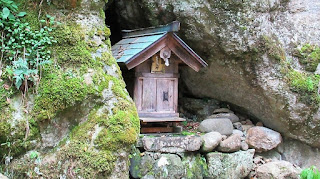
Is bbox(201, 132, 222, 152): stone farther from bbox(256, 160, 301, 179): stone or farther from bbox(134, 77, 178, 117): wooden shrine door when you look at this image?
bbox(256, 160, 301, 179): stone

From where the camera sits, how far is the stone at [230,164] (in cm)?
615

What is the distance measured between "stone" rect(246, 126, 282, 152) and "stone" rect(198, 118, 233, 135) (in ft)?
1.67

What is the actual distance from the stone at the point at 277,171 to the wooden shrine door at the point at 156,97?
212cm

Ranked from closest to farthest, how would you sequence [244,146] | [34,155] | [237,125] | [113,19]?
[34,155] → [244,146] → [237,125] → [113,19]

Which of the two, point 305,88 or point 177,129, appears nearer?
point 177,129

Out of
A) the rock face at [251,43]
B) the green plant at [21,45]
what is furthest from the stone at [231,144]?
the green plant at [21,45]

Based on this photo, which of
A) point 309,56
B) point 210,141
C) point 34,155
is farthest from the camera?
point 309,56

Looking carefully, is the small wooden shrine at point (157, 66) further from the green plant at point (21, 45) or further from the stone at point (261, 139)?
the stone at point (261, 139)

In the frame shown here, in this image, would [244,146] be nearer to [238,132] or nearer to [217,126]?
[238,132]

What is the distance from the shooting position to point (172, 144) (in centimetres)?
578

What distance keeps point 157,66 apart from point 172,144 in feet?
4.96

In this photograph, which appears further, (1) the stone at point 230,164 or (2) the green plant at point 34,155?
(1) the stone at point 230,164

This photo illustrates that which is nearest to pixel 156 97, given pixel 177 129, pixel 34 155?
pixel 177 129

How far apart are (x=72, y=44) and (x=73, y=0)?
0.75m
